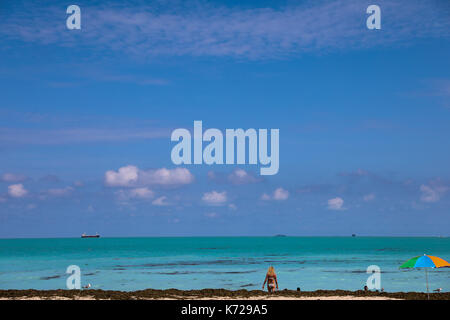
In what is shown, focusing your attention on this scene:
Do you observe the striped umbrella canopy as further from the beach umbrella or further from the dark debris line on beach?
the dark debris line on beach

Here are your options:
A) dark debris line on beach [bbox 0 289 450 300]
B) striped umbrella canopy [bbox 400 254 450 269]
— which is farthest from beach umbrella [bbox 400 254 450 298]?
dark debris line on beach [bbox 0 289 450 300]

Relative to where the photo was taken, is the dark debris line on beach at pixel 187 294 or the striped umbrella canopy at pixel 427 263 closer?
the striped umbrella canopy at pixel 427 263

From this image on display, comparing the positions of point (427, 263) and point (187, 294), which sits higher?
point (427, 263)

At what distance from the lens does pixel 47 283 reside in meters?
38.1

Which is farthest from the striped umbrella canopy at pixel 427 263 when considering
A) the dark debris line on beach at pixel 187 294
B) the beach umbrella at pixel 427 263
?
the dark debris line on beach at pixel 187 294

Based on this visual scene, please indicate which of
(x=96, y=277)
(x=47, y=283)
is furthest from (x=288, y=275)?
(x=47, y=283)

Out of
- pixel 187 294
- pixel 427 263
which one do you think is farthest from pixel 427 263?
pixel 187 294

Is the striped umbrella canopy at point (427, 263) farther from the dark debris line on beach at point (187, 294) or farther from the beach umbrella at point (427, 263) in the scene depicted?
the dark debris line on beach at point (187, 294)

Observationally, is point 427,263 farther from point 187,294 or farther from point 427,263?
point 187,294
